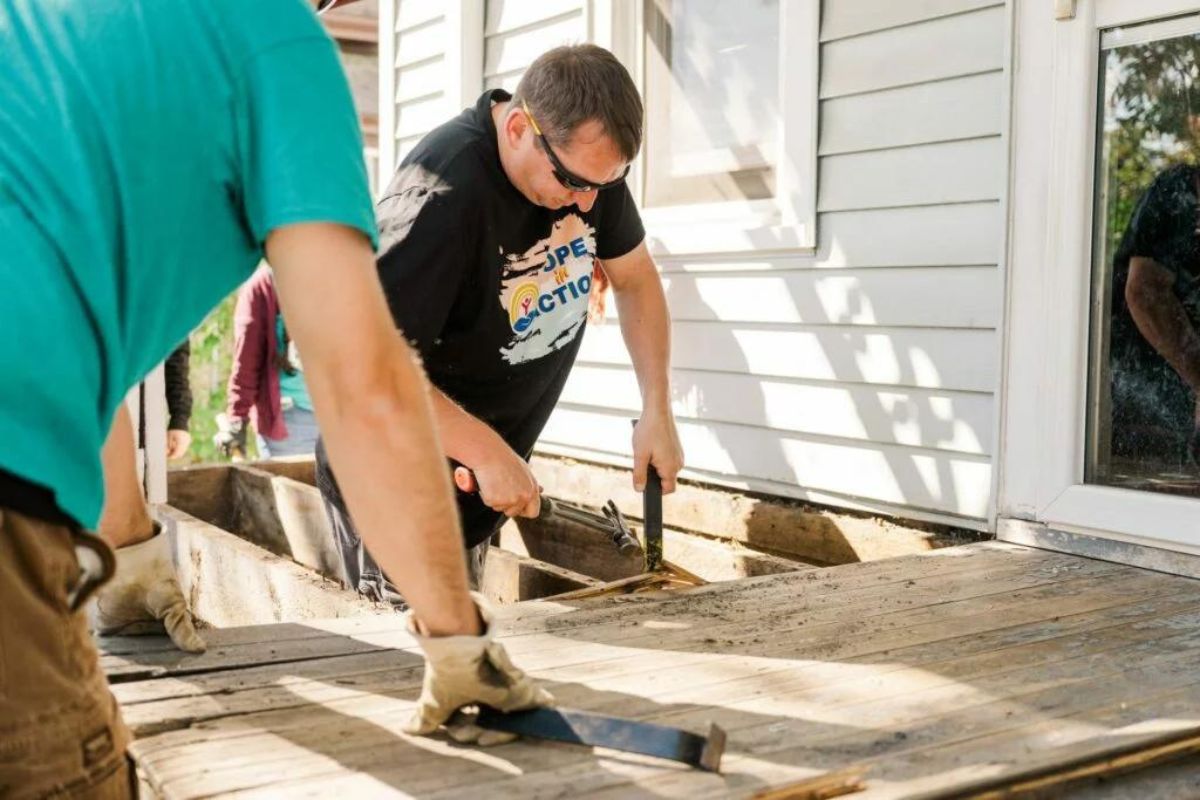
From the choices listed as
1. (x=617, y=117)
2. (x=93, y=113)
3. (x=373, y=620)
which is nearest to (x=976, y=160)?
(x=617, y=117)

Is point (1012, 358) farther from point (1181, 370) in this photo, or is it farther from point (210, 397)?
point (210, 397)

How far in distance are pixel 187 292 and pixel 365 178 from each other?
29cm

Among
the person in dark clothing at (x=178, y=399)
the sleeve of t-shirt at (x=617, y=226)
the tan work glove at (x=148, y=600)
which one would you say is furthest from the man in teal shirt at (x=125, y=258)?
the person in dark clothing at (x=178, y=399)

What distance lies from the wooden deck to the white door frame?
0.99ft

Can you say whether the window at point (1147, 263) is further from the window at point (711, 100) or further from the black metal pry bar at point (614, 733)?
the black metal pry bar at point (614, 733)

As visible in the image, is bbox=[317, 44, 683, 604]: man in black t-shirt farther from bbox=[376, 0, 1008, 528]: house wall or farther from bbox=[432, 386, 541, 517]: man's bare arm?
bbox=[376, 0, 1008, 528]: house wall

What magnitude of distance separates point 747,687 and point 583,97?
1.59 meters

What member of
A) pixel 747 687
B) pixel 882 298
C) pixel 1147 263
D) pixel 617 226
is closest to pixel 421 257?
pixel 617 226

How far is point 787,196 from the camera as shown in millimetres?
4820

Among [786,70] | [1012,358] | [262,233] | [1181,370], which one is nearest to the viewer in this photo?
[262,233]

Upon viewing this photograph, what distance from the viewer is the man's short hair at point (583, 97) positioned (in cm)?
322

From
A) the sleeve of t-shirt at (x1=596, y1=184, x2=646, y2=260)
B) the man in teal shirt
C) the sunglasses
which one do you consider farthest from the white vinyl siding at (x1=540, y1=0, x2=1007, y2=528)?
the man in teal shirt

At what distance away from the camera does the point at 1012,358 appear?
4.05m

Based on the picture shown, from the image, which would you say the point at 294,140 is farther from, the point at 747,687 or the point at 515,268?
the point at 515,268
